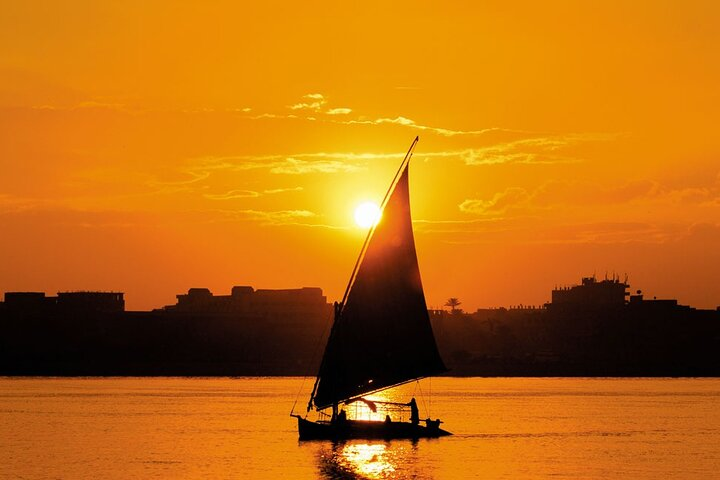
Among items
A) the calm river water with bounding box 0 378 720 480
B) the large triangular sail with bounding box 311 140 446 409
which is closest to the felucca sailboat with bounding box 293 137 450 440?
the large triangular sail with bounding box 311 140 446 409

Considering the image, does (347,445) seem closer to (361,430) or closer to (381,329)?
(361,430)

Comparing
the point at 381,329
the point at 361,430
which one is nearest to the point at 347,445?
the point at 361,430

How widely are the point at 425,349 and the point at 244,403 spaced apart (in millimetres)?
84578

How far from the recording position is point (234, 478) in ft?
234

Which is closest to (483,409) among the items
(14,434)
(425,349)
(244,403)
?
(244,403)

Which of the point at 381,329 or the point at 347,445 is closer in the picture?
the point at 381,329

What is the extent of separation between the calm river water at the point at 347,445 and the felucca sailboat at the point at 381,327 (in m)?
4.29

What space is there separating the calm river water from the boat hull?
109 cm

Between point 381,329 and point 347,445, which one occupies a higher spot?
point 381,329

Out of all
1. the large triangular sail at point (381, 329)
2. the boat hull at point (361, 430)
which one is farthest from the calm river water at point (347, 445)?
the large triangular sail at point (381, 329)

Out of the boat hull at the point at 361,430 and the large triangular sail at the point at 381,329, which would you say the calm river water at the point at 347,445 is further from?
the large triangular sail at the point at 381,329

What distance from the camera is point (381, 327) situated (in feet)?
258

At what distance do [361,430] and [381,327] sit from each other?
238 inches

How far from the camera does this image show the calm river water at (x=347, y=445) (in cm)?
7512
